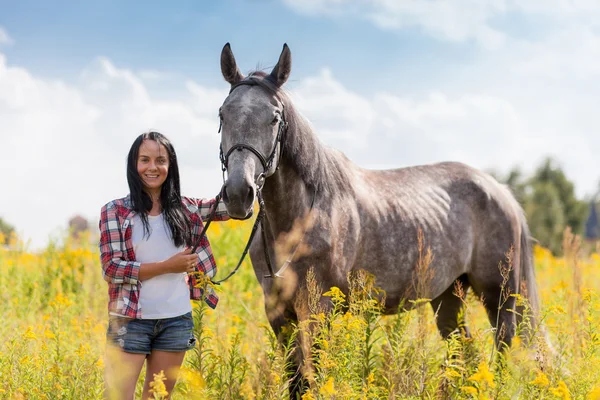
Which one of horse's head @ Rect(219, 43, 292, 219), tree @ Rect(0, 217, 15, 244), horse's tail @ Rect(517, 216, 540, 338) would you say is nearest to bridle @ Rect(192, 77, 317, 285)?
horse's head @ Rect(219, 43, 292, 219)

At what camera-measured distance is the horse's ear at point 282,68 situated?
3.64m

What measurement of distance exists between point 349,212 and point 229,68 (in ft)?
4.37

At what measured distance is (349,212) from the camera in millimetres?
4145

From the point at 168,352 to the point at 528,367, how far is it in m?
1.96

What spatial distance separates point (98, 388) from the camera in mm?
3557

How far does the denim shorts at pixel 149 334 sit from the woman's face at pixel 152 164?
78 cm

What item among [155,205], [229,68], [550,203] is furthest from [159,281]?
[550,203]

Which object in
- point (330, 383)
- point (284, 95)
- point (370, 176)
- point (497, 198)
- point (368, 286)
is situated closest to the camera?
point (330, 383)

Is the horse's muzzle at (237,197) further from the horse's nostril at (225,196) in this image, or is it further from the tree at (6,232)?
the tree at (6,232)

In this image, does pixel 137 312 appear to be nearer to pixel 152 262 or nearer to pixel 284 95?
pixel 152 262

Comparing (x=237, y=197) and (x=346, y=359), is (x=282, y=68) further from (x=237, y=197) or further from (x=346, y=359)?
(x=346, y=359)

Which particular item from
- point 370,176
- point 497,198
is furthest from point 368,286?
point 497,198

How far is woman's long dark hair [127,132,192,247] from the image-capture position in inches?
129

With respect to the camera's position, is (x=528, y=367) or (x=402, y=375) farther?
(x=402, y=375)
